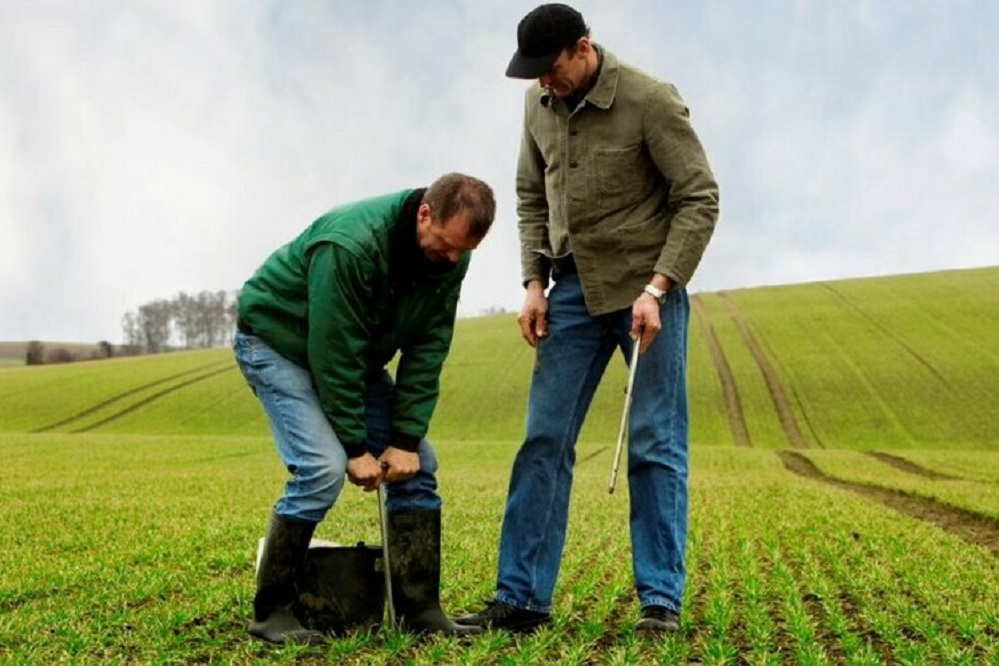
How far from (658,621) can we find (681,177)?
2190mm

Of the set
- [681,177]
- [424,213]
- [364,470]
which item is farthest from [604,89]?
[364,470]

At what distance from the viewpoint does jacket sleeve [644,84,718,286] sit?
525cm

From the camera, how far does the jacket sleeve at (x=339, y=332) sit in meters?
4.82

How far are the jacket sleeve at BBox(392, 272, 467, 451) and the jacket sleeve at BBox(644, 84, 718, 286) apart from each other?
3.57 feet

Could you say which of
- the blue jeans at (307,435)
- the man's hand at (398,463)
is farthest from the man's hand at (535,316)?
the man's hand at (398,463)

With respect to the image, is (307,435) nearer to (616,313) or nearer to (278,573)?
(278,573)

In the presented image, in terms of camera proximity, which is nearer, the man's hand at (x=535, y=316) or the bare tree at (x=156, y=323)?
the man's hand at (x=535, y=316)

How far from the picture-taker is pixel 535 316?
552 centimetres

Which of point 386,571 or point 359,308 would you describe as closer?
point 359,308

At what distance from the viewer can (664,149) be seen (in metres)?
5.27

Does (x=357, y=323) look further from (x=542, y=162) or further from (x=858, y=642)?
(x=858, y=642)

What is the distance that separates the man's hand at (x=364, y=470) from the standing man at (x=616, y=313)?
0.81 meters

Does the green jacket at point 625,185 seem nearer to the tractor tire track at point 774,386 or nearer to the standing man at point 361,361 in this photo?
the standing man at point 361,361

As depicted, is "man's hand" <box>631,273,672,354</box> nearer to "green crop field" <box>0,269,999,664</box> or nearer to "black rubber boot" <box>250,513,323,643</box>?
"green crop field" <box>0,269,999,664</box>
